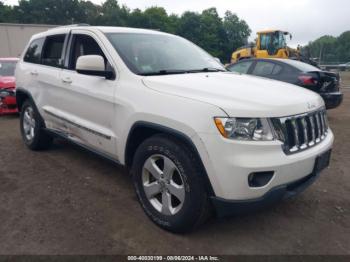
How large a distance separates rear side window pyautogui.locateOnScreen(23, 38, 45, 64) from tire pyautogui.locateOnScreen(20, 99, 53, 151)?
636mm

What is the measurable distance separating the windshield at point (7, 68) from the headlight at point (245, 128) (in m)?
8.20

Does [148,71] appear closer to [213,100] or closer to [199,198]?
[213,100]

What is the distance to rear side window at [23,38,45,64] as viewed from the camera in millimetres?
5105

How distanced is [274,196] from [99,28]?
106 inches

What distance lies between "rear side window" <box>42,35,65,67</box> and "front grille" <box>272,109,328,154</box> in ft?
9.87

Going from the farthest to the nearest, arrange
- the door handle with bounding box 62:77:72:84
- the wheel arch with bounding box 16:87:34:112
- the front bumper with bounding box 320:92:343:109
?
the front bumper with bounding box 320:92:343:109 → the wheel arch with bounding box 16:87:34:112 → the door handle with bounding box 62:77:72:84

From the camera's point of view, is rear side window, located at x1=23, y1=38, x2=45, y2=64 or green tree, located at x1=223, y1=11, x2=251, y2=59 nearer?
rear side window, located at x1=23, y1=38, x2=45, y2=64

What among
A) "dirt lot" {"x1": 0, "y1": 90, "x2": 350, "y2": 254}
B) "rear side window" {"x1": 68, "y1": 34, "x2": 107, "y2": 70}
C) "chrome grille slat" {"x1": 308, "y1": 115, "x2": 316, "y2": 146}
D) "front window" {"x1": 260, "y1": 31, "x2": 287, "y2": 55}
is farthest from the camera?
"front window" {"x1": 260, "y1": 31, "x2": 287, "y2": 55}

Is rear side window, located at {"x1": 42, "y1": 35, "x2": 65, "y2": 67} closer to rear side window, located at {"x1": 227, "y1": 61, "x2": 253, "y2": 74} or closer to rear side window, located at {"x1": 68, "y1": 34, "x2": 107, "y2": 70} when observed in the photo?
rear side window, located at {"x1": 68, "y1": 34, "x2": 107, "y2": 70}

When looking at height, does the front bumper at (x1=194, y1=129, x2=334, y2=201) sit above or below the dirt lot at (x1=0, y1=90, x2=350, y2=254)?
above

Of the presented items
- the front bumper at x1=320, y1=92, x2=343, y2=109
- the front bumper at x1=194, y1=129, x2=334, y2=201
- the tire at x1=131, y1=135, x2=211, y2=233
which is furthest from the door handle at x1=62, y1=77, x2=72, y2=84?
the front bumper at x1=320, y1=92, x2=343, y2=109

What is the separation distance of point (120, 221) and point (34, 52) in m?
3.31

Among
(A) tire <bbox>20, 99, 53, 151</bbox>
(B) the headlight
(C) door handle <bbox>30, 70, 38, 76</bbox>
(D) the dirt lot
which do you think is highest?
(C) door handle <bbox>30, 70, 38, 76</bbox>

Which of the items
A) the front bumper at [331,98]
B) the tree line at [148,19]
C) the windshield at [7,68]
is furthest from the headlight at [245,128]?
the tree line at [148,19]
